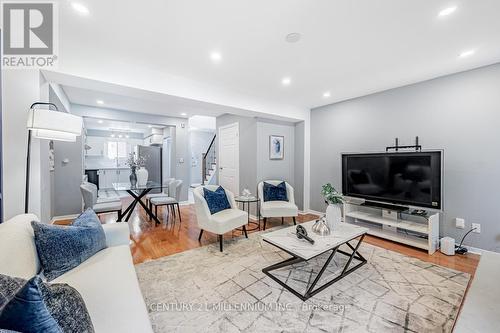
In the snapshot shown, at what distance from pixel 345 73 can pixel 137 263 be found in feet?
12.8

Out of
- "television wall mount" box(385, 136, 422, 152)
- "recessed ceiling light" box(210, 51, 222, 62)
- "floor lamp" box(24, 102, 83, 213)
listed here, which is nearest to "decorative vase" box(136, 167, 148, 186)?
"floor lamp" box(24, 102, 83, 213)

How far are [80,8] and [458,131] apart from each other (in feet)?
15.6

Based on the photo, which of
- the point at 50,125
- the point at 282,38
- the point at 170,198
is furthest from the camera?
the point at 170,198

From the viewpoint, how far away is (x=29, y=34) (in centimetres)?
208

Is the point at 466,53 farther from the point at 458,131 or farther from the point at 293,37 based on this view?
the point at 293,37

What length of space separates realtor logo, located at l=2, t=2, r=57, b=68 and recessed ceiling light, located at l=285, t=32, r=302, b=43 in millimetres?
2139

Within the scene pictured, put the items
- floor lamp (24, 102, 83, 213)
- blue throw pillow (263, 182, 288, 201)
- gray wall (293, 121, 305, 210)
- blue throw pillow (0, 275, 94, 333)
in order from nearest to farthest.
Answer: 1. blue throw pillow (0, 275, 94, 333)
2. floor lamp (24, 102, 83, 213)
3. blue throw pillow (263, 182, 288, 201)
4. gray wall (293, 121, 305, 210)

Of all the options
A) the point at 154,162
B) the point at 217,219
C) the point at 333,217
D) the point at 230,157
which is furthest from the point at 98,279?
the point at 154,162

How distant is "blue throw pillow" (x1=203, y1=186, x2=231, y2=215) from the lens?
3.41m

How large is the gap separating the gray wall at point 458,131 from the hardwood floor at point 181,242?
578 mm

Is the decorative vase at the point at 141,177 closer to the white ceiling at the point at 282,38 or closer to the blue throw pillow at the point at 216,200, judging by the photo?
the blue throw pillow at the point at 216,200

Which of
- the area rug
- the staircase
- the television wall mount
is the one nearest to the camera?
the area rug

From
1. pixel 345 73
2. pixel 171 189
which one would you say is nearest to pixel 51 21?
pixel 171 189

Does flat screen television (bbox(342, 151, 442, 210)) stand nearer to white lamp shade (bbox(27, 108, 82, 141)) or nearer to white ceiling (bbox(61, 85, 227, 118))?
white ceiling (bbox(61, 85, 227, 118))
